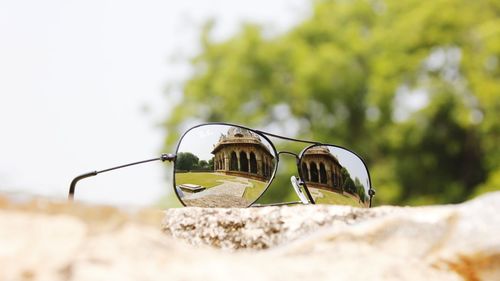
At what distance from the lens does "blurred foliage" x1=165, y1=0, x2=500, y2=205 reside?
1148cm

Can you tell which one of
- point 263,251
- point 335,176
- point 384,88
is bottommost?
point 263,251

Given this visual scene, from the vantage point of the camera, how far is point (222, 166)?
143 cm

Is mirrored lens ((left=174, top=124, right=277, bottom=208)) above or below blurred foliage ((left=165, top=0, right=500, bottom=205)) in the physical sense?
below

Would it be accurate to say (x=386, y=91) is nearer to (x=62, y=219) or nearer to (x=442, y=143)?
(x=442, y=143)

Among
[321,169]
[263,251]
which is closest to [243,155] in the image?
[321,169]

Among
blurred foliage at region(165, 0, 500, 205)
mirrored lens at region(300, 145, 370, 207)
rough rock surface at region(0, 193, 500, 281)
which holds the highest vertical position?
blurred foliage at region(165, 0, 500, 205)

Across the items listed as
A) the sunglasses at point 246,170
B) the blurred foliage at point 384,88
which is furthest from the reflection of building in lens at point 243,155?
the blurred foliage at point 384,88

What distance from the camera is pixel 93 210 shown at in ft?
1.94

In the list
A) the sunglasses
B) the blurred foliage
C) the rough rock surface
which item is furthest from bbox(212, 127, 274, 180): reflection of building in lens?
the blurred foliage

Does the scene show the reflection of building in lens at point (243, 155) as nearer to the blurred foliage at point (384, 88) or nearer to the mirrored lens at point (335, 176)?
the mirrored lens at point (335, 176)

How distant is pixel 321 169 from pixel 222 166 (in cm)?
21

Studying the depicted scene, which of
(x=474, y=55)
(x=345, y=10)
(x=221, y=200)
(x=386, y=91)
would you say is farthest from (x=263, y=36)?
(x=221, y=200)

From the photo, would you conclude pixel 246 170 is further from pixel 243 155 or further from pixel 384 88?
pixel 384 88

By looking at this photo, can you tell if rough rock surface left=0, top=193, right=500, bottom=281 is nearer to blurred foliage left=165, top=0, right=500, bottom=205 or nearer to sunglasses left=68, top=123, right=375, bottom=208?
sunglasses left=68, top=123, right=375, bottom=208
